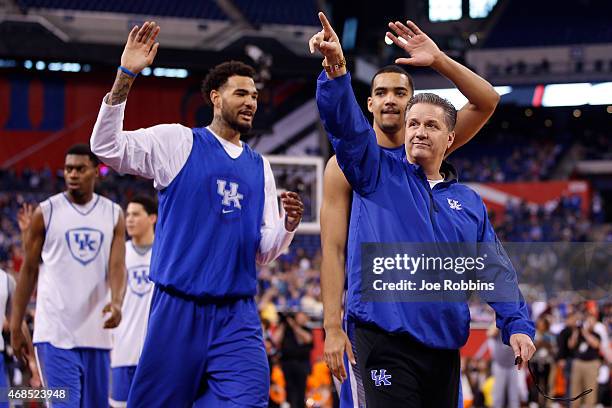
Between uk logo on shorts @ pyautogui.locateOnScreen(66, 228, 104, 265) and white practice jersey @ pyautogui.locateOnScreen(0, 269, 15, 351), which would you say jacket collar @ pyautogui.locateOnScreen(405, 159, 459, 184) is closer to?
uk logo on shorts @ pyautogui.locateOnScreen(66, 228, 104, 265)

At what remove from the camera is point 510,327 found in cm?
425

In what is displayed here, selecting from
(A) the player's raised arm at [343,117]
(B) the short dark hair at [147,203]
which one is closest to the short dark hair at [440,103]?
(A) the player's raised arm at [343,117]

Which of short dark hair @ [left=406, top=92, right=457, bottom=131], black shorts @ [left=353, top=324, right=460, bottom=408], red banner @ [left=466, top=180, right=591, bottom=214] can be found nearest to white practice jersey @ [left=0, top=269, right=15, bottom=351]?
black shorts @ [left=353, top=324, right=460, bottom=408]

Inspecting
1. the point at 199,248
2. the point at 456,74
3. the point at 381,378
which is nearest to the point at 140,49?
the point at 199,248

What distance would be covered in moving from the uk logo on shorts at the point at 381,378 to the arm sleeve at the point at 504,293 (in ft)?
2.11

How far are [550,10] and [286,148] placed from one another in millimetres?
13492

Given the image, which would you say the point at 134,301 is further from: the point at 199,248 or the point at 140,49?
the point at 140,49

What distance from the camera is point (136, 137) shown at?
5.09 meters

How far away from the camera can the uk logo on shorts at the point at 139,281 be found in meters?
8.41

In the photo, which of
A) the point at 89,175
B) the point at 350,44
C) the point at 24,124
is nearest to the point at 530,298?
the point at 89,175

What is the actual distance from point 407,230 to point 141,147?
5.69 feet

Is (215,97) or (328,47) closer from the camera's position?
(328,47)

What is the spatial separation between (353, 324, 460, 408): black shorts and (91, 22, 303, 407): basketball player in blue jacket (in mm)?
1000

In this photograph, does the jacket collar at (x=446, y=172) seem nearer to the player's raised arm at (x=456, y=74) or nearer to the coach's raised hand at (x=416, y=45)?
the player's raised arm at (x=456, y=74)
